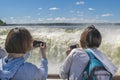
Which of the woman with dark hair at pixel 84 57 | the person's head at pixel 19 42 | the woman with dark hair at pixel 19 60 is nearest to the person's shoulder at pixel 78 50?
the woman with dark hair at pixel 84 57

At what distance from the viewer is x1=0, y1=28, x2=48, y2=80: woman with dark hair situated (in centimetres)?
324

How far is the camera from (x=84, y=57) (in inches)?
147

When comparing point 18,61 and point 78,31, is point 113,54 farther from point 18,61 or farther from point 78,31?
point 18,61

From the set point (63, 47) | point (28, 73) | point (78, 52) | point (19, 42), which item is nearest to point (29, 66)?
point (28, 73)

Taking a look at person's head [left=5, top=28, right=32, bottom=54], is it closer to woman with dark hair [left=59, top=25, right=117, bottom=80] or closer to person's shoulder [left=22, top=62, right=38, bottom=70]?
person's shoulder [left=22, top=62, right=38, bottom=70]

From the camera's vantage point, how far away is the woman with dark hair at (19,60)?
128 inches

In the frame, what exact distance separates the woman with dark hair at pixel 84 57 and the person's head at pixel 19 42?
0.63m

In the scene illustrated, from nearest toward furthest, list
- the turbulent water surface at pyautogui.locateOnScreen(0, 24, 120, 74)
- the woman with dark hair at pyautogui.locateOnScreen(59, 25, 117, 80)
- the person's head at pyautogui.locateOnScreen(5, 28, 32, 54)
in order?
the person's head at pyautogui.locateOnScreen(5, 28, 32, 54) → the woman with dark hair at pyautogui.locateOnScreen(59, 25, 117, 80) → the turbulent water surface at pyautogui.locateOnScreen(0, 24, 120, 74)

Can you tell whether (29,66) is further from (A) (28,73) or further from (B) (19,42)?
(B) (19,42)

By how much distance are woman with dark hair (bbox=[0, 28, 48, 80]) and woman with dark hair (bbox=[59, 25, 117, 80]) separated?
479 millimetres

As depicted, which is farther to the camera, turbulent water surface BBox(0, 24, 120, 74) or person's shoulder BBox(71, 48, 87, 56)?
turbulent water surface BBox(0, 24, 120, 74)

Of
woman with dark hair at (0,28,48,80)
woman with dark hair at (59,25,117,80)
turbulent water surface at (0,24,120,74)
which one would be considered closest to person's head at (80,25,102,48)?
woman with dark hair at (59,25,117,80)

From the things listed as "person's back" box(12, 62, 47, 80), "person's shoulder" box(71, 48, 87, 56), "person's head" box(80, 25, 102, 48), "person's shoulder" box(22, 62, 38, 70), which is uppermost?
"person's head" box(80, 25, 102, 48)

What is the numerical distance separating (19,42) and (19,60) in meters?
0.16
